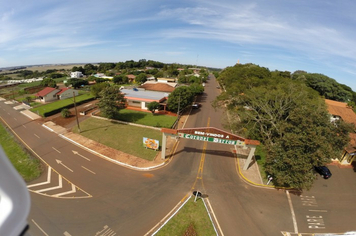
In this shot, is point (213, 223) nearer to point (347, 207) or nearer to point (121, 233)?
point (121, 233)

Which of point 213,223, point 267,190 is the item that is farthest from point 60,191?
point 267,190

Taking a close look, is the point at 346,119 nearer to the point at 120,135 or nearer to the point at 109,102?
the point at 120,135

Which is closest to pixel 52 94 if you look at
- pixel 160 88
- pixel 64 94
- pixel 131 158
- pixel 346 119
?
pixel 64 94

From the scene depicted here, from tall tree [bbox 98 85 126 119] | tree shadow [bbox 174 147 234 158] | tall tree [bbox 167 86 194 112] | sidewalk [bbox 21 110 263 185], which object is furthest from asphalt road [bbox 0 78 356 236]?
tall tree [bbox 167 86 194 112]

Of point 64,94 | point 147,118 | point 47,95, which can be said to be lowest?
point 147,118

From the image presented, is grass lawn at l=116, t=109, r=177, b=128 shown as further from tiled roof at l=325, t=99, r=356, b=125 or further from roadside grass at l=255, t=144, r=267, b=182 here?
tiled roof at l=325, t=99, r=356, b=125
